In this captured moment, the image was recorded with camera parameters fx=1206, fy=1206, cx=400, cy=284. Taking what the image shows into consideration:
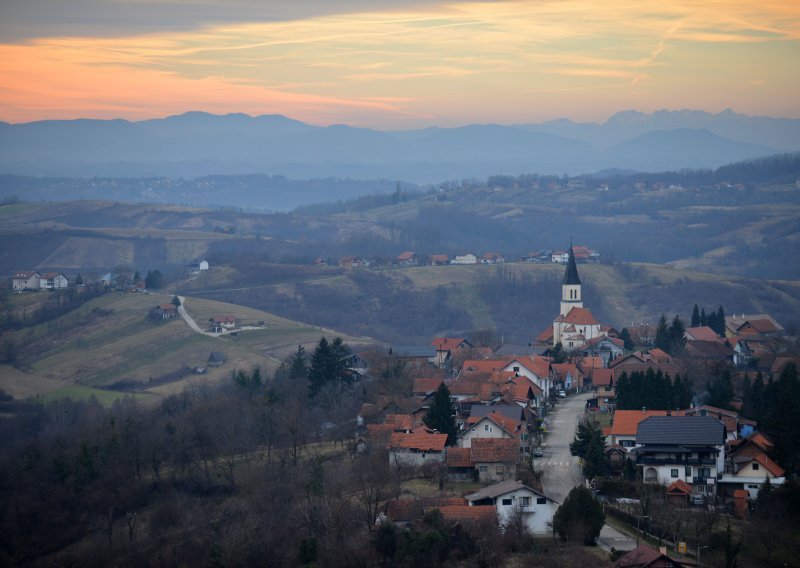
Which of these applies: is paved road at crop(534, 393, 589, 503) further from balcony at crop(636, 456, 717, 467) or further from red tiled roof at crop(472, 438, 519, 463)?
balcony at crop(636, 456, 717, 467)

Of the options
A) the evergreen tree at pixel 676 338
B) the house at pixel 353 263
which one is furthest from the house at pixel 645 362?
the house at pixel 353 263

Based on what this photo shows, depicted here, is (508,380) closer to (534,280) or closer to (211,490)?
(211,490)

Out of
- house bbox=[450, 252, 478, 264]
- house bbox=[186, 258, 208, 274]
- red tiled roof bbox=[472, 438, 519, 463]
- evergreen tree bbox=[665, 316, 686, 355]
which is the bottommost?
house bbox=[450, 252, 478, 264]

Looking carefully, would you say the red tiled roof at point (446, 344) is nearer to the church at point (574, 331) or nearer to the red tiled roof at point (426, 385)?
the church at point (574, 331)

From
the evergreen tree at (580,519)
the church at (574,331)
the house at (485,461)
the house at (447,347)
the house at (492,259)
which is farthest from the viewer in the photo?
the house at (492,259)

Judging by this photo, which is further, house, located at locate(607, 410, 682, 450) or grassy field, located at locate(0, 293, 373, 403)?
grassy field, located at locate(0, 293, 373, 403)

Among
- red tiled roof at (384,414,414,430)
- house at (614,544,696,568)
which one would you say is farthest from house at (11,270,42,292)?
house at (614,544,696,568)
